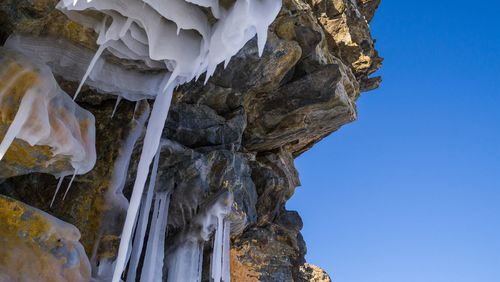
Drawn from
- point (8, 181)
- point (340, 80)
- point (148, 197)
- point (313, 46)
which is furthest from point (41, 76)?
point (340, 80)

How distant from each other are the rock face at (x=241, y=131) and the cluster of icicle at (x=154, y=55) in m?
0.27

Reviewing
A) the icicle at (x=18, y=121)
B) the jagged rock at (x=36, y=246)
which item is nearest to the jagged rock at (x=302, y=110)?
the jagged rock at (x=36, y=246)

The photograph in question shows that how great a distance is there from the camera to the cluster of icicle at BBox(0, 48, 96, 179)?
4883 millimetres

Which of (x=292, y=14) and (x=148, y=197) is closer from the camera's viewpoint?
(x=148, y=197)

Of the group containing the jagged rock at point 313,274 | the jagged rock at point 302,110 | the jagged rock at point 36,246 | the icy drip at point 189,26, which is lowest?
the jagged rock at point 36,246

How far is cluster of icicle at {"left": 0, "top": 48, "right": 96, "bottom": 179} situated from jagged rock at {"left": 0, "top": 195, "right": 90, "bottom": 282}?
30.7 inches

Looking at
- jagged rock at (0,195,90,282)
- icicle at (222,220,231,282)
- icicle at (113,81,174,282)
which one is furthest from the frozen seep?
jagged rock at (0,195,90,282)

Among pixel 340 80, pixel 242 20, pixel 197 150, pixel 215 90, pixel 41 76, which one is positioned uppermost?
pixel 340 80

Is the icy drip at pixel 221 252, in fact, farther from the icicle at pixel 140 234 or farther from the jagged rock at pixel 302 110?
the jagged rock at pixel 302 110

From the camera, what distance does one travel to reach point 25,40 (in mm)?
5609

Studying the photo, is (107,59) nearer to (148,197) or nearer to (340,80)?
(148,197)

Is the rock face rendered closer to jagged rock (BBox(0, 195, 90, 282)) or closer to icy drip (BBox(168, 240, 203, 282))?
→ jagged rock (BBox(0, 195, 90, 282))

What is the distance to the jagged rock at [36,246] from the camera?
16.6 ft

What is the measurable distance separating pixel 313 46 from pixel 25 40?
5364 mm
